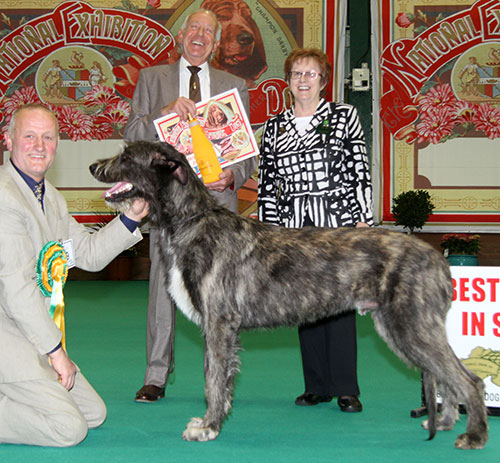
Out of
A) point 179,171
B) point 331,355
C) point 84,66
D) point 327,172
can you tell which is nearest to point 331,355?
point 331,355

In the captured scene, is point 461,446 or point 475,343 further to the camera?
point 475,343

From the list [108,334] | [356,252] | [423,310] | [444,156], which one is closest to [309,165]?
[356,252]

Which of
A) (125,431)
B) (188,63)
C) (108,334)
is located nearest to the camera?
(125,431)

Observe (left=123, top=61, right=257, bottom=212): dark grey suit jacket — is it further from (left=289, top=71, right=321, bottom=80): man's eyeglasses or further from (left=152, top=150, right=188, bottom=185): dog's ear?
(left=152, top=150, right=188, bottom=185): dog's ear

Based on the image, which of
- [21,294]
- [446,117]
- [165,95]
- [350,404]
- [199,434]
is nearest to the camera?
[21,294]

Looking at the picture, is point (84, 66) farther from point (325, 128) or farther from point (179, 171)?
point (179, 171)

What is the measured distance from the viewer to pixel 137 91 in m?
4.24

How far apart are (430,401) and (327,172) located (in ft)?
4.94

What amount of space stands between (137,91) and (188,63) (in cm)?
40

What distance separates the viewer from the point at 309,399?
3.92 m

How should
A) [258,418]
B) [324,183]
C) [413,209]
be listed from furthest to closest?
[413,209] < [324,183] < [258,418]

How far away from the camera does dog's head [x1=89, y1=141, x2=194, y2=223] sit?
10.7ft

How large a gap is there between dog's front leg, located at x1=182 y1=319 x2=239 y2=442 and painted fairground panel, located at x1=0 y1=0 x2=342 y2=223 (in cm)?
803

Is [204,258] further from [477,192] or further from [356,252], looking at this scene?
[477,192]
